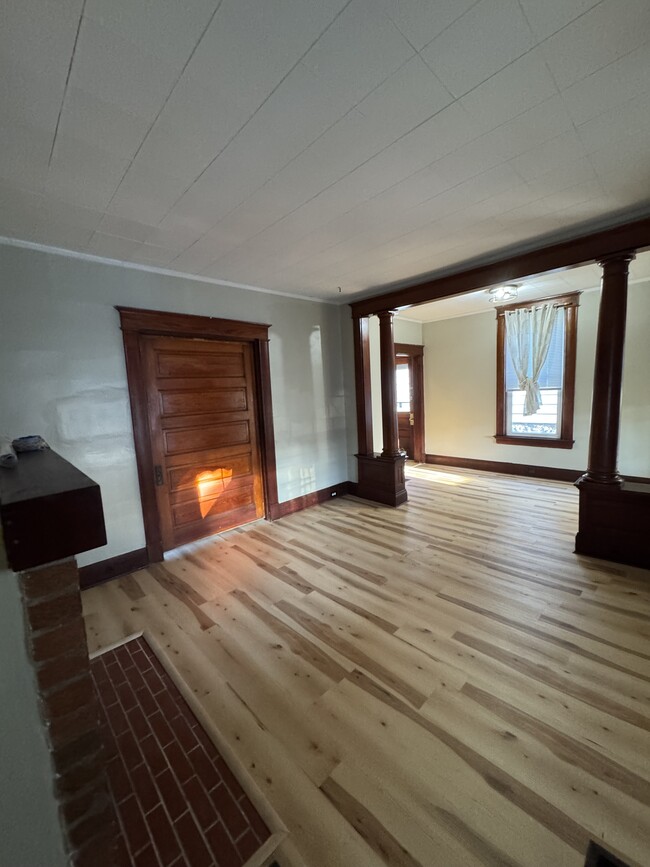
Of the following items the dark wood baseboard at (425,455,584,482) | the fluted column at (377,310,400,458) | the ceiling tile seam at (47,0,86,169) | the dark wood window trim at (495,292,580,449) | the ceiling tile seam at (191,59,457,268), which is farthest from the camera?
the dark wood baseboard at (425,455,584,482)

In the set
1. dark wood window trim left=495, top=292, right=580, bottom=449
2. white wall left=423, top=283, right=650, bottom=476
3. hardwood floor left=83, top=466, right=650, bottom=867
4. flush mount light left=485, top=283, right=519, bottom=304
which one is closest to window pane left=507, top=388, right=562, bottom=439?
dark wood window trim left=495, top=292, right=580, bottom=449

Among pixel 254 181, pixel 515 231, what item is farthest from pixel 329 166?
pixel 515 231

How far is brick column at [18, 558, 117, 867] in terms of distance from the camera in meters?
0.63

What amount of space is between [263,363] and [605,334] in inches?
121

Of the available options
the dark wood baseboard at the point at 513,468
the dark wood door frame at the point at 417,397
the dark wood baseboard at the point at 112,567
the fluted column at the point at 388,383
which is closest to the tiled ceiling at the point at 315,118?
the fluted column at the point at 388,383

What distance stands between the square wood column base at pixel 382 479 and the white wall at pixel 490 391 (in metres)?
2.17

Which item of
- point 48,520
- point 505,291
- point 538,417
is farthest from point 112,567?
point 538,417

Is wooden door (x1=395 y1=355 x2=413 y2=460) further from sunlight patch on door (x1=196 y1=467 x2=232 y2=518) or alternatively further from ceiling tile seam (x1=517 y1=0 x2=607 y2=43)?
ceiling tile seam (x1=517 y1=0 x2=607 y2=43)

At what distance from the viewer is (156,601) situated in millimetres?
2496

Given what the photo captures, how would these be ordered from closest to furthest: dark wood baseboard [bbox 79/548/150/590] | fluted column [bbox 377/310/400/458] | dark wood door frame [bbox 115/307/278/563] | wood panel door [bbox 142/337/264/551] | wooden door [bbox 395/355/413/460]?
dark wood baseboard [bbox 79/548/150/590] < dark wood door frame [bbox 115/307/278/563] < wood panel door [bbox 142/337/264/551] < fluted column [bbox 377/310/400/458] < wooden door [bbox 395/355/413/460]

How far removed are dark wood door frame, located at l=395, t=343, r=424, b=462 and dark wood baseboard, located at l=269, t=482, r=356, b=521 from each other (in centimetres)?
226

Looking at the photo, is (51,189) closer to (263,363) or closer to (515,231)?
(263,363)

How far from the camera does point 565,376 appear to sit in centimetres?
484

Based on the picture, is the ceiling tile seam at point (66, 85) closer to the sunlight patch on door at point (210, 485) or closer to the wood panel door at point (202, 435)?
the wood panel door at point (202, 435)
